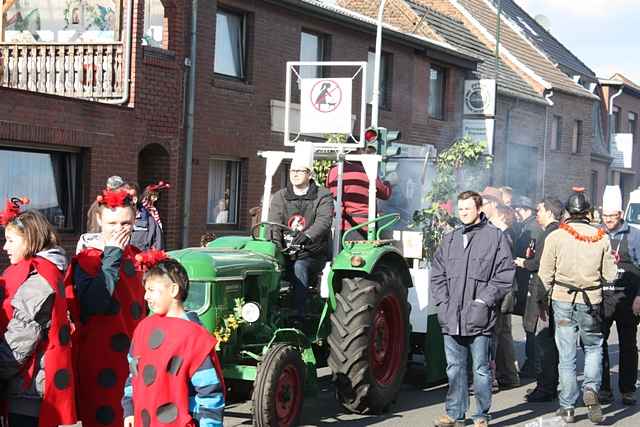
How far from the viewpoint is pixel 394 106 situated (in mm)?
24281

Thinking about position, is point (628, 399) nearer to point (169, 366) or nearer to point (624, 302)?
point (624, 302)

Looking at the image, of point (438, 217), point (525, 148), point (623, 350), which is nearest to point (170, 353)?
point (623, 350)

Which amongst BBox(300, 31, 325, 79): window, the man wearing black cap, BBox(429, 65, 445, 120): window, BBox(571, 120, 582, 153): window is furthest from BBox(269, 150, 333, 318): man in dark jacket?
BBox(571, 120, 582, 153): window

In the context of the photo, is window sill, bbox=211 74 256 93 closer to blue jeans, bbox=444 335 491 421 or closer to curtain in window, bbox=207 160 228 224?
curtain in window, bbox=207 160 228 224

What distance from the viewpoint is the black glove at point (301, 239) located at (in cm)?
823

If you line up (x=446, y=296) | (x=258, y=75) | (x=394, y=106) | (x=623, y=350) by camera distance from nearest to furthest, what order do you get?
(x=446, y=296)
(x=623, y=350)
(x=258, y=75)
(x=394, y=106)

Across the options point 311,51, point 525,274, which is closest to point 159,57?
point 311,51

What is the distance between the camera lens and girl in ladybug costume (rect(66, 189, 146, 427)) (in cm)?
528

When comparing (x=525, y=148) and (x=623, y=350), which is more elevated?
(x=525, y=148)

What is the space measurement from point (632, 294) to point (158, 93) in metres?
9.30

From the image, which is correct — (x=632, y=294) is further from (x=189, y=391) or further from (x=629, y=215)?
(x=629, y=215)

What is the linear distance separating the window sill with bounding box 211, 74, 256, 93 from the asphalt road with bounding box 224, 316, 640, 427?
9016 mm

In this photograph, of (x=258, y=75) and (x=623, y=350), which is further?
(x=258, y=75)

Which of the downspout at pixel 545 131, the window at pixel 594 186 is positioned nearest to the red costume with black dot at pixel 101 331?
the downspout at pixel 545 131
